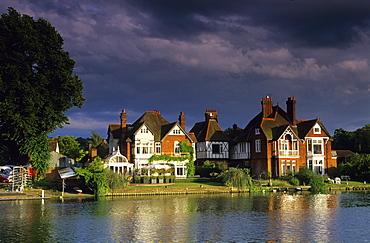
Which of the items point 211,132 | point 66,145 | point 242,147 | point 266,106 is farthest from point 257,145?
point 66,145

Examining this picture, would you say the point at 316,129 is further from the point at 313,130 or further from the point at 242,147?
the point at 242,147

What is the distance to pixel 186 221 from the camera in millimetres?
27359

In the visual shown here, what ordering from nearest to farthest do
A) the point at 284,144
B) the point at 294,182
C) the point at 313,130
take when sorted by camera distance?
1. the point at 294,182
2. the point at 284,144
3. the point at 313,130

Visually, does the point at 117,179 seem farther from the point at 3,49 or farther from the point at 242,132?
the point at 242,132

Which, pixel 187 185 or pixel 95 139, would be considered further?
pixel 95 139

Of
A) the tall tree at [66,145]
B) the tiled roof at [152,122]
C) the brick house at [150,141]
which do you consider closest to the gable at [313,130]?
the brick house at [150,141]

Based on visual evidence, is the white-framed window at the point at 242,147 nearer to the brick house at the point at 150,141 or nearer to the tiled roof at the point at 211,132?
the tiled roof at the point at 211,132

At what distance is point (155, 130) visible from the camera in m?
63.0

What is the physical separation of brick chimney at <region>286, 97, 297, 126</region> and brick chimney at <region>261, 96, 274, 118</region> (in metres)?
2.63

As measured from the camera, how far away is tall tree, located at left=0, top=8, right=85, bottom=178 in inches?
1753

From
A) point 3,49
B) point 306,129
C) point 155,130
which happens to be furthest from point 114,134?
point 306,129

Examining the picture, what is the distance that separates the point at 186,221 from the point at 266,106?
139 ft

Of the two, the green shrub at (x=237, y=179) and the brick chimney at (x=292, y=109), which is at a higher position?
the brick chimney at (x=292, y=109)

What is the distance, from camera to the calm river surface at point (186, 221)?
2225cm
